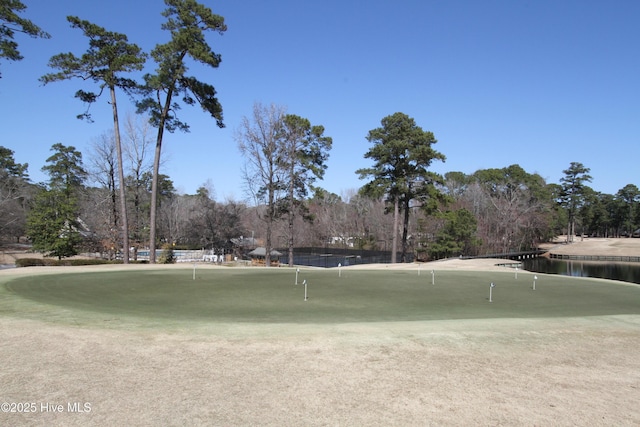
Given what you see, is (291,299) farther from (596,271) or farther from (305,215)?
(596,271)

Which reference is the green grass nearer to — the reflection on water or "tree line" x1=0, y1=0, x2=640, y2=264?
"tree line" x1=0, y1=0, x2=640, y2=264

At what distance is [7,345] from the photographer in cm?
667

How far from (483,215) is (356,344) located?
7814cm

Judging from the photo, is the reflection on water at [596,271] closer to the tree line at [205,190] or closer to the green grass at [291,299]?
the tree line at [205,190]

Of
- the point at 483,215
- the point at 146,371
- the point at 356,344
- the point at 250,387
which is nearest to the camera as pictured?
the point at 250,387

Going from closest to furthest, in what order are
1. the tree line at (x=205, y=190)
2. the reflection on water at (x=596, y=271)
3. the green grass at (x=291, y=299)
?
the green grass at (x=291, y=299) → the tree line at (x=205, y=190) → the reflection on water at (x=596, y=271)

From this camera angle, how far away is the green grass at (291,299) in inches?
402

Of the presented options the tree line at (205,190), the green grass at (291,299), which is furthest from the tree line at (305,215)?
the green grass at (291,299)

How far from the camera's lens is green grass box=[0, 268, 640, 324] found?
1021cm

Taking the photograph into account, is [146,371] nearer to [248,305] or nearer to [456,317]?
[248,305]

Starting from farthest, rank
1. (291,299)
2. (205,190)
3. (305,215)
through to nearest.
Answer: (205,190) → (305,215) → (291,299)

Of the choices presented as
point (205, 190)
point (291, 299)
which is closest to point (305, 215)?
point (291, 299)

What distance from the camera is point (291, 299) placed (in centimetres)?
1347

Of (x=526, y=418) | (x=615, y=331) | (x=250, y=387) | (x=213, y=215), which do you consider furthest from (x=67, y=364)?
(x=213, y=215)
